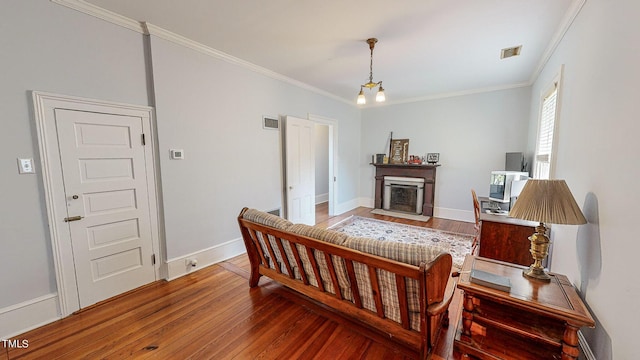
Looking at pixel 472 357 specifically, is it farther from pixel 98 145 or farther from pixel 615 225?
pixel 98 145

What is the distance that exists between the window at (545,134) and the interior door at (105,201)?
4.66 meters

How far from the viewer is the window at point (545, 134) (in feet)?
9.17

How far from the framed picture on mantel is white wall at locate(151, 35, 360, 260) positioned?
120 inches

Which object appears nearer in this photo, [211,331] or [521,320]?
[521,320]

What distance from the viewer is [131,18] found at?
92.9 inches

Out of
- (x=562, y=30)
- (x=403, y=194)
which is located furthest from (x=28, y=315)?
(x=403, y=194)

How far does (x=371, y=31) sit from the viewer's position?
2555mm

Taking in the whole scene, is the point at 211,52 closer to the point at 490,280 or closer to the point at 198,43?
the point at 198,43

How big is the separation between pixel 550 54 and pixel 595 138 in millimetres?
2124

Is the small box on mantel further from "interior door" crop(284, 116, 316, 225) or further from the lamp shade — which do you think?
"interior door" crop(284, 116, 316, 225)

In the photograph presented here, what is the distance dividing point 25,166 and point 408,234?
489cm

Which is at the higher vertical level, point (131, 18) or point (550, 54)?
point (131, 18)

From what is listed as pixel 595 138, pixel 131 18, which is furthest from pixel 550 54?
pixel 131 18

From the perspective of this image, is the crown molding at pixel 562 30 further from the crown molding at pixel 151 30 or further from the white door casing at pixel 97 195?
the white door casing at pixel 97 195
